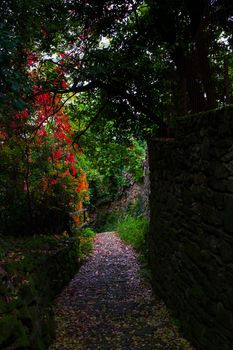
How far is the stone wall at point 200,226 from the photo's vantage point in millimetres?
3566

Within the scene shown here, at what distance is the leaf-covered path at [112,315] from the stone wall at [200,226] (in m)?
0.30

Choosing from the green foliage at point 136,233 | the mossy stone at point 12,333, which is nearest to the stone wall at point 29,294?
the mossy stone at point 12,333

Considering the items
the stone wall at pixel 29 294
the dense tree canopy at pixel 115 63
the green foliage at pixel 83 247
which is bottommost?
the green foliage at pixel 83 247

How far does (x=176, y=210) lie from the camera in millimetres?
5340

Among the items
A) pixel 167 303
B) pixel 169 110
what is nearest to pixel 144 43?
pixel 169 110

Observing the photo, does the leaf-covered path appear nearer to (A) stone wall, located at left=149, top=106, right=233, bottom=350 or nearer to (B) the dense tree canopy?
(A) stone wall, located at left=149, top=106, right=233, bottom=350

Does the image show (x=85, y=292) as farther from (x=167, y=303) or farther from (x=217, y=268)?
(x=217, y=268)

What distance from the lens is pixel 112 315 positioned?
6074 millimetres

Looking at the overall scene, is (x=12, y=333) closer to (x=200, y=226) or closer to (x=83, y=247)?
(x=200, y=226)

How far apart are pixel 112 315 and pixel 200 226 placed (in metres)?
2.61

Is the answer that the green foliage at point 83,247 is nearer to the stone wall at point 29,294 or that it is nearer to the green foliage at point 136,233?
the green foliage at point 136,233

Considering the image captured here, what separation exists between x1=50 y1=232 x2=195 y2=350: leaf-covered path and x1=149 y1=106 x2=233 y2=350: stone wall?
0.30 m

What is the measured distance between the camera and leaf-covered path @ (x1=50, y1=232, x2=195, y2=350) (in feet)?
16.4

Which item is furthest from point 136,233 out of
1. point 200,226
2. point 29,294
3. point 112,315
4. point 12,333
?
point 12,333
